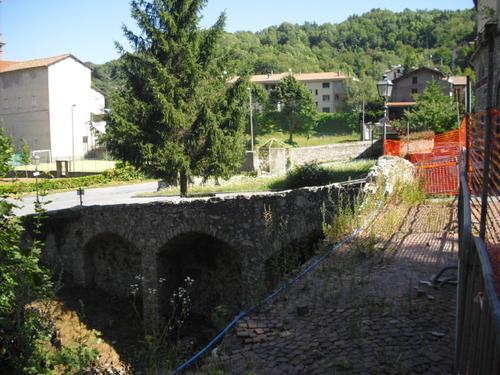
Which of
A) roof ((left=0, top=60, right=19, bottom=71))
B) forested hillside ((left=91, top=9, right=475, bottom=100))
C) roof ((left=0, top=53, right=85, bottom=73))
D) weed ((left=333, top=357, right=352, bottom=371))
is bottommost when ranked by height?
weed ((left=333, top=357, right=352, bottom=371))

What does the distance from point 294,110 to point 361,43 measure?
77.5 metres

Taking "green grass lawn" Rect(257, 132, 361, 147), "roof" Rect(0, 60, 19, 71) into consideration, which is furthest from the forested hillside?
"roof" Rect(0, 60, 19, 71)

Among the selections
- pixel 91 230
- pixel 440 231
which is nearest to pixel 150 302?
pixel 91 230

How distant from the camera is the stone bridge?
9.66 meters

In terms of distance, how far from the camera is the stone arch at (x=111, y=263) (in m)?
13.4

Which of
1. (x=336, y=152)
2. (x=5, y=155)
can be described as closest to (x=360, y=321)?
(x=5, y=155)

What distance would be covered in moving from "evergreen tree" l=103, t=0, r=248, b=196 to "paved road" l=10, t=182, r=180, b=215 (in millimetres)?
3838

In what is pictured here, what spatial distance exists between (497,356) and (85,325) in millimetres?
12307

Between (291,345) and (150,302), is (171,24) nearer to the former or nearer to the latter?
(150,302)

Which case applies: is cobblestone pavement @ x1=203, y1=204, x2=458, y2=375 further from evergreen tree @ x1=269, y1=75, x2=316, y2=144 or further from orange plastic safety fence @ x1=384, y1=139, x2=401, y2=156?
evergreen tree @ x1=269, y1=75, x2=316, y2=144

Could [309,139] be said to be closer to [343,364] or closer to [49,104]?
[49,104]

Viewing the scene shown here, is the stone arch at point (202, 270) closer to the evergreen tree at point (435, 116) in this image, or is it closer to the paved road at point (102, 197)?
the paved road at point (102, 197)

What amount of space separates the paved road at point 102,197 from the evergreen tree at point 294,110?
27.2 meters

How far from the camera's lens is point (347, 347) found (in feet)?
15.1
